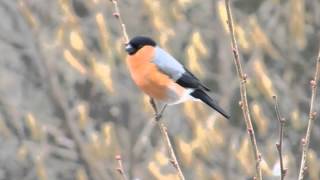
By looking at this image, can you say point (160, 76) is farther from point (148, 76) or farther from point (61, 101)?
point (61, 101)

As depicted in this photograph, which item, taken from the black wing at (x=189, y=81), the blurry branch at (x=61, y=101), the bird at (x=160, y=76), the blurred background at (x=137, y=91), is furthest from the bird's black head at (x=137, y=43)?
the blurry branch at (x=61, y=101)

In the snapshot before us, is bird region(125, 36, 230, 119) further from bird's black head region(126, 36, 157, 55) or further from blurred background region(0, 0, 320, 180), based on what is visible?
blurred background region(0, 0, 320, 180)

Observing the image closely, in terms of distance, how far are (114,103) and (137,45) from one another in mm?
2790

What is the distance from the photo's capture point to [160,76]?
9.34ft

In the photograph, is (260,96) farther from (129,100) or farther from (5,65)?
(5,65)

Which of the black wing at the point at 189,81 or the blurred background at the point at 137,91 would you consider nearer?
the black wing at the point at 189,81

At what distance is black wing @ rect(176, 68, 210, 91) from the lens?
2816 mm

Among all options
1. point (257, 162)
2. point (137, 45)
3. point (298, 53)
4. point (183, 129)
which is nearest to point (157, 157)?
point (183, 129)

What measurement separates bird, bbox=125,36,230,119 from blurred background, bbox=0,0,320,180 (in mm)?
1829

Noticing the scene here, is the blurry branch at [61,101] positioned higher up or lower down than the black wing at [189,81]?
higher up

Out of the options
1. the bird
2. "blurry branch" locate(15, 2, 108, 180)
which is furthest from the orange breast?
"blurry branch" locate(15, 2, 108, 180)

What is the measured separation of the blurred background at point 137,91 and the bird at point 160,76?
1.83m

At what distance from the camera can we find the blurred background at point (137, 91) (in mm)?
4953

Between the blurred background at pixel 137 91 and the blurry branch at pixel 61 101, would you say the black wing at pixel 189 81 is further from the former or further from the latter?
the blurry branch at pixel 61 101
